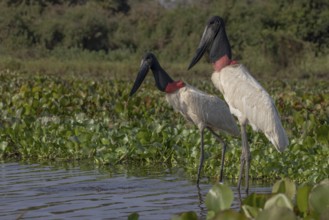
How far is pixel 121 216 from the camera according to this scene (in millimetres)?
6070

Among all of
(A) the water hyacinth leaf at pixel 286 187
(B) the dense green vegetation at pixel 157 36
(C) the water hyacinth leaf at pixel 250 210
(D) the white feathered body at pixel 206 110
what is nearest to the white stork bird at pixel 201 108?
(D) the white feathered body at pixel 206 110

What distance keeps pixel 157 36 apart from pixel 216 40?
22.8 metres

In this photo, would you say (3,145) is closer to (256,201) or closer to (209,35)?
(209,35)

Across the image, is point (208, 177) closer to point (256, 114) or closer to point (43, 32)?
point (256, 114)

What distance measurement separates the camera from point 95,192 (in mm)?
7191

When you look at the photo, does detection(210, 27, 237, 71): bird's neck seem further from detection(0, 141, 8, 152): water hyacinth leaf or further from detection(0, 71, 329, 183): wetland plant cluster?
detection(0, 141, 8, 152): water hyacinth leaf

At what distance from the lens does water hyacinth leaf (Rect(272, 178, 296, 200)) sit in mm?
3855

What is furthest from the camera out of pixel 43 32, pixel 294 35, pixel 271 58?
pixel 43 32

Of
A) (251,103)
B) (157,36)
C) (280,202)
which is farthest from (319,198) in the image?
(157,36)

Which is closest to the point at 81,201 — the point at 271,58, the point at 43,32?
the point at 271,58

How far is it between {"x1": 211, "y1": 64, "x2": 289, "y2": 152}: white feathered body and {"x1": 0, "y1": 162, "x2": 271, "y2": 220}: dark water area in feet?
1.68

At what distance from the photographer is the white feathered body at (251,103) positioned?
7119 millimetres

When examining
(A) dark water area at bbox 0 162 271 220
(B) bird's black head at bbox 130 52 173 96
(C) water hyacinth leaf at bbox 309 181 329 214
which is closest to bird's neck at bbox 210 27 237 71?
(B) bird's black head at bbox 130 52 173 96

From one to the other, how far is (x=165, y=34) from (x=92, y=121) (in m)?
21.0
